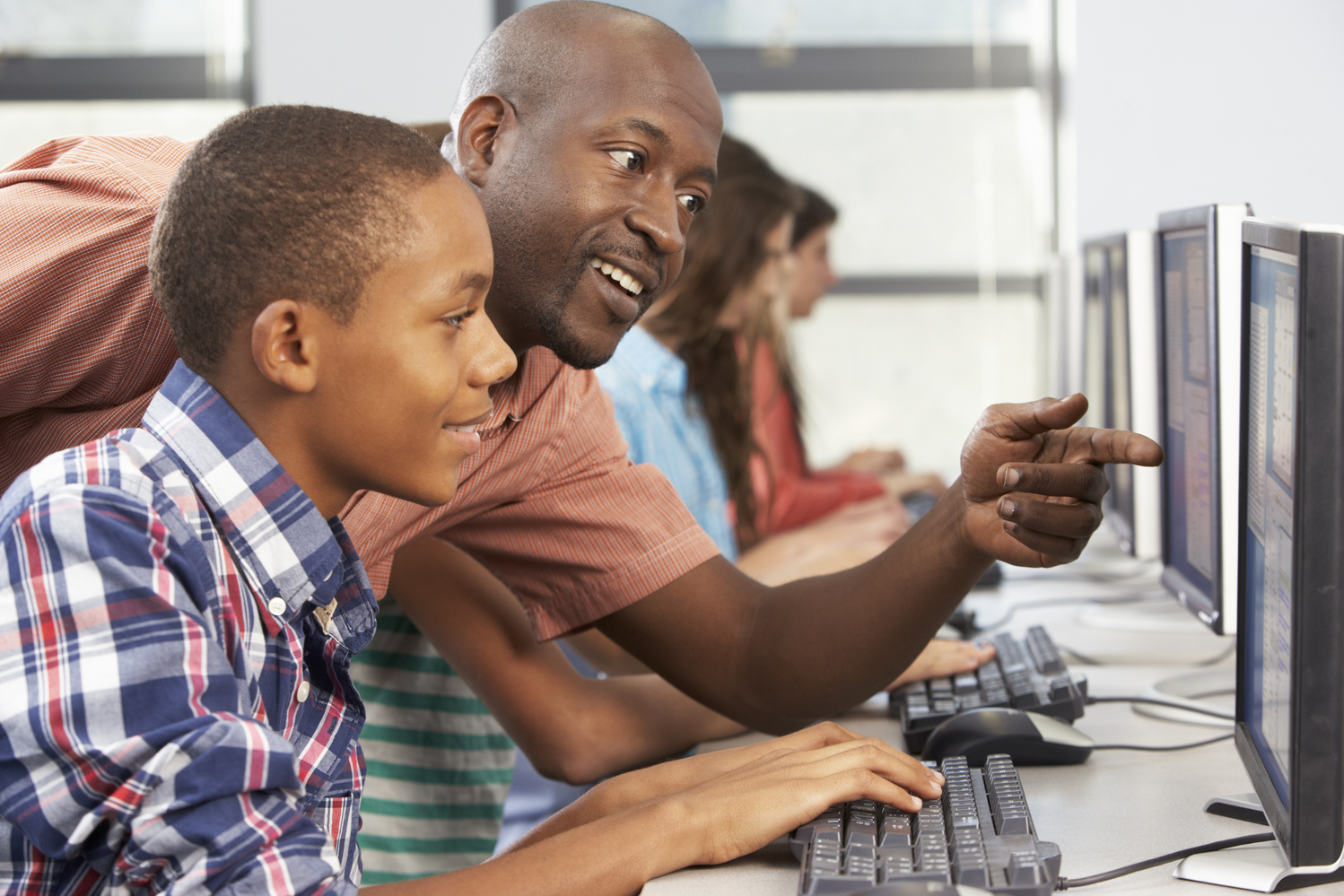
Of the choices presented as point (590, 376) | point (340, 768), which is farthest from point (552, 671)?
point (340, 768)

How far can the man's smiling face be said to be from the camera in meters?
1.12

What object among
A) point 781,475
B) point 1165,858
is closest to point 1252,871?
point 1165,858

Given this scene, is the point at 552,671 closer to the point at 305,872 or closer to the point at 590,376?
the point at 590,376

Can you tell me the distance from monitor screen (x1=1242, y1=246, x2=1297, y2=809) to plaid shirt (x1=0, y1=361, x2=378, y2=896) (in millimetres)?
542

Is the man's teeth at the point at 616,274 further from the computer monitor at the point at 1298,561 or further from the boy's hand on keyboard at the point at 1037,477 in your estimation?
the computer monitor at the point at 1298,561

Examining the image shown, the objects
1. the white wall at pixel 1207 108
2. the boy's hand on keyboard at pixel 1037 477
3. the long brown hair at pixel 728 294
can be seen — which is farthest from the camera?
the white wall at pixel 1207 108

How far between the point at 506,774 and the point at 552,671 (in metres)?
0.23

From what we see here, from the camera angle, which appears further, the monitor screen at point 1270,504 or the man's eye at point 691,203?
the man's eye at point 691,203

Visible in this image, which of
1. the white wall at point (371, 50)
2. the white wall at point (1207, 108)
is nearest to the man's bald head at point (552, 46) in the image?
the white wall at point (371, 50)

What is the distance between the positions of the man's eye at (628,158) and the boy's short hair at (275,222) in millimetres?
364

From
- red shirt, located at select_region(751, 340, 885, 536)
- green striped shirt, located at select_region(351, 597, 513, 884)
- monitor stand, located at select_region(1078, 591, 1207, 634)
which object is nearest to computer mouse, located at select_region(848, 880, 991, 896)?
green striped shirt, located at select_region(351, 597, 513, 884)

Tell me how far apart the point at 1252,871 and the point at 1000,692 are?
0.42 metres

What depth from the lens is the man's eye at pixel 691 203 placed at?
117 cm

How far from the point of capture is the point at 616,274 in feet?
3.76
